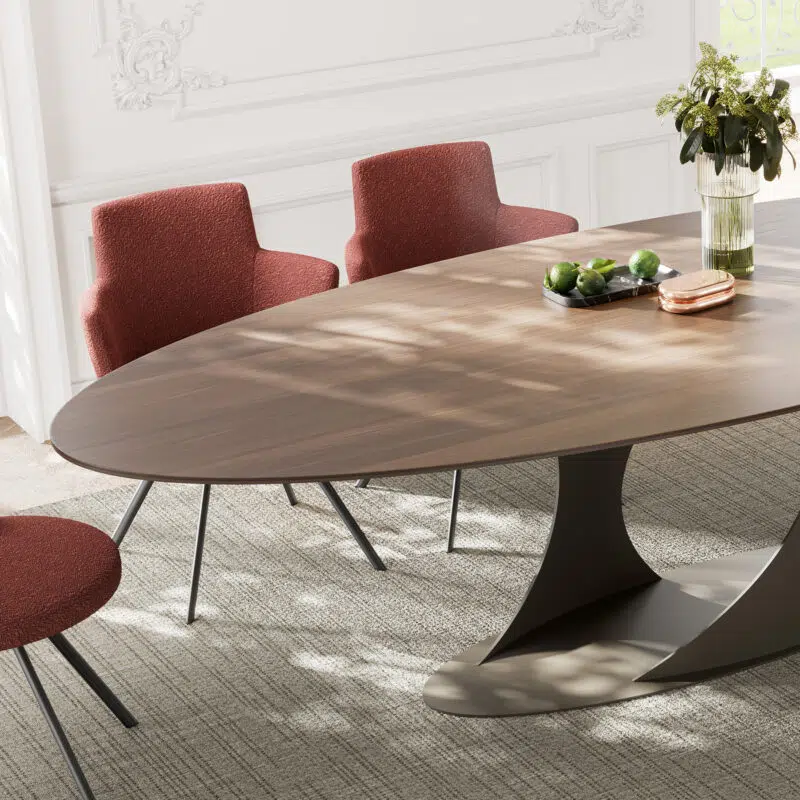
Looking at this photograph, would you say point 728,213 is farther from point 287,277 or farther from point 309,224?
point 309,224

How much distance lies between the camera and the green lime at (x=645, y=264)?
10.4 ft

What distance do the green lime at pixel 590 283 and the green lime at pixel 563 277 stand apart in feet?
0.08

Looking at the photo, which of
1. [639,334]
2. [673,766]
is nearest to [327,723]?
[673,766]

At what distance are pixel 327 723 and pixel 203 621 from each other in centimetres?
59

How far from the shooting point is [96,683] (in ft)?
9.62

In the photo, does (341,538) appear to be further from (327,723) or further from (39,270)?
(39,270)

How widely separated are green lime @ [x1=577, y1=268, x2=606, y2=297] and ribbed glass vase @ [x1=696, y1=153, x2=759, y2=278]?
0.33 m

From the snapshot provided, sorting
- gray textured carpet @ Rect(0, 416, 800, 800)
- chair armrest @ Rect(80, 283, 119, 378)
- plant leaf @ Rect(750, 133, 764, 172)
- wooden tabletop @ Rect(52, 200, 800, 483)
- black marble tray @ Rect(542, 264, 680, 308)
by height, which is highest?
plant leaf @ Rect(750, 133, 764, 172)

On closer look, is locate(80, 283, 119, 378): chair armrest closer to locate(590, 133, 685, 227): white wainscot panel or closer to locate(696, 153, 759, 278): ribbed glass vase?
locate(696, 153, 759, 278): ribbed glass vase

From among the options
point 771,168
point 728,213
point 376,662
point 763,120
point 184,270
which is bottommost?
A: point 376,662

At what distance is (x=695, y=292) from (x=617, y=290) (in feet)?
0.65

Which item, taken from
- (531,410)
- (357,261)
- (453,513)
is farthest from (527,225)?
(531,410)

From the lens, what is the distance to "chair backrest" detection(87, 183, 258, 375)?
147 inches

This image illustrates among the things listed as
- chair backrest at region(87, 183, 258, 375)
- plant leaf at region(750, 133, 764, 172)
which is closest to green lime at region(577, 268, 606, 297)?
plant leaf at region(750, 133, 764, 172)
